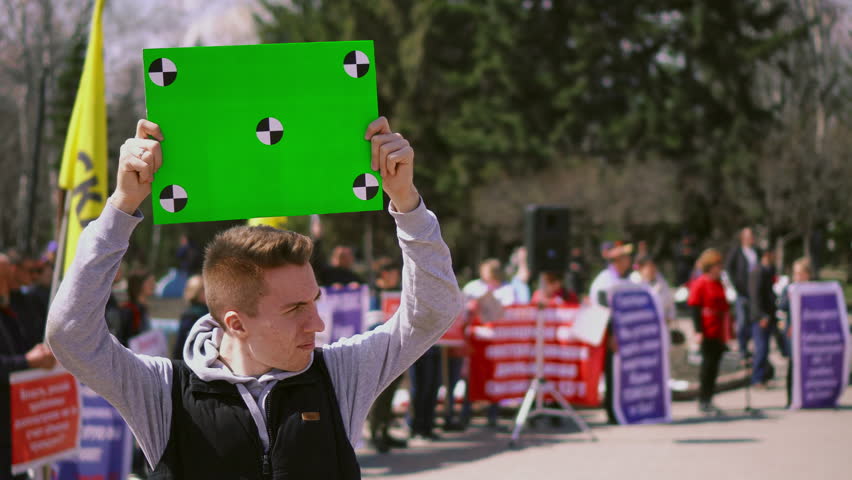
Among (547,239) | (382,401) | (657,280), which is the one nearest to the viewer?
(382,401)

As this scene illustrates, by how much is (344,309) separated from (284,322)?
9.10 m

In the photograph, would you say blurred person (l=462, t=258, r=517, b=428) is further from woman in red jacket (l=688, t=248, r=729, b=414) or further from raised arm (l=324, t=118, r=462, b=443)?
raised arm (l=324, t=118, r=462, b=443)

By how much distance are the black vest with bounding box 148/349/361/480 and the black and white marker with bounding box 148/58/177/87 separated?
2.45ft

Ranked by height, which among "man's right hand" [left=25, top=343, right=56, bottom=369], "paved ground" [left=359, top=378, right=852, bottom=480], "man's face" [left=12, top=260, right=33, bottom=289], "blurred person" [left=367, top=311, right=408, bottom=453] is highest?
"man's face" [left=12, top=260, right=33, bottom=289]

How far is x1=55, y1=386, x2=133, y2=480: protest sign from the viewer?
7.82 m

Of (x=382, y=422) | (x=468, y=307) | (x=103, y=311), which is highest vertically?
(x=103, y=311)

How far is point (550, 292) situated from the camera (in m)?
12.6

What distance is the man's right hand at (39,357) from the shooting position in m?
6.74

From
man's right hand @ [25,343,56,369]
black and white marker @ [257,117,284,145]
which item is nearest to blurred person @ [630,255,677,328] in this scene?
man's right hand @ [25,343,56,369]

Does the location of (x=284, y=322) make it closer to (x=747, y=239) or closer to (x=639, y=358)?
(x=639, y=358)

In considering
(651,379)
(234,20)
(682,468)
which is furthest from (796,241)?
(234,20)

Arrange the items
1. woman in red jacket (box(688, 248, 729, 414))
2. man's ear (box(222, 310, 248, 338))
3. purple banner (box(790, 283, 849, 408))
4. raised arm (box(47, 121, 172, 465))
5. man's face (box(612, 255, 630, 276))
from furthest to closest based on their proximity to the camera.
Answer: purple banner (box(790, 283, 849, 408)), man's face (box(612, 255, 630, 276)), woman in red jacket (box(688, 248, 729, 414)), man's ear (box(222, 310, 248, 338)), raised arm (box(47, 121, 172, 465))

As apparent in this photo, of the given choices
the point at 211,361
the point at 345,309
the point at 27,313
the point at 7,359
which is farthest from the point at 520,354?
the point at 211,361

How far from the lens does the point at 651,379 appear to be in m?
12.6
